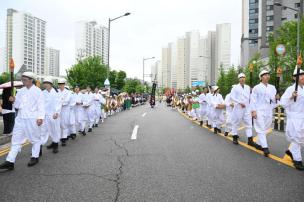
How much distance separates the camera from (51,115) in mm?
7863

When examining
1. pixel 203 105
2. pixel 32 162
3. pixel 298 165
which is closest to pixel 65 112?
pixel 32 162

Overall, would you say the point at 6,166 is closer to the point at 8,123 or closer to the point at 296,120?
the point at 296,120

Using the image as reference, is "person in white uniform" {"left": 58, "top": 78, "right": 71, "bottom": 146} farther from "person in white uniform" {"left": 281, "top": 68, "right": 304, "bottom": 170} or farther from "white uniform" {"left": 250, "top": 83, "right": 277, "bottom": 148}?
"person in white uniform" {"left": 281, "top": 68, "right": 304, "bottom": 170}

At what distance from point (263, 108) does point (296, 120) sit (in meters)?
1.29

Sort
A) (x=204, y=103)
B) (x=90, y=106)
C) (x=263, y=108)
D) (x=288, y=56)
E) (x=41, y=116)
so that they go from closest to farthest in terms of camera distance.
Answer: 1. (x=41, y=116)
2. (x=263, y=108)
3. (x=90, y=106)
4. (x=204, y=103)
5. (x=288, y=56)

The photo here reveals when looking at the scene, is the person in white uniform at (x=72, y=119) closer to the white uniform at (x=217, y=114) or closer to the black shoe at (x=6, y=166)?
the black shoe at (x=6, y=166)

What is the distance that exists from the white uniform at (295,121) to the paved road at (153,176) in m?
0.38

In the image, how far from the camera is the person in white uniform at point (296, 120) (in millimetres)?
5980

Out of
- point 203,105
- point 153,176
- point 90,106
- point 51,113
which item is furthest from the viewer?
point 203,105

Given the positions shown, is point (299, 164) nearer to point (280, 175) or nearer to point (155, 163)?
point (280, 175)

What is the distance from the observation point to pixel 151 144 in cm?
890

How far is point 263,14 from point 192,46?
3671 cm

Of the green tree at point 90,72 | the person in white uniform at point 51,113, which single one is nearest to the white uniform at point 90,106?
the person in white uniform at point 51,113

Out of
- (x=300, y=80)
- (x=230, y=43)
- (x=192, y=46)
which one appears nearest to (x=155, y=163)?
(x=300, y=80)
